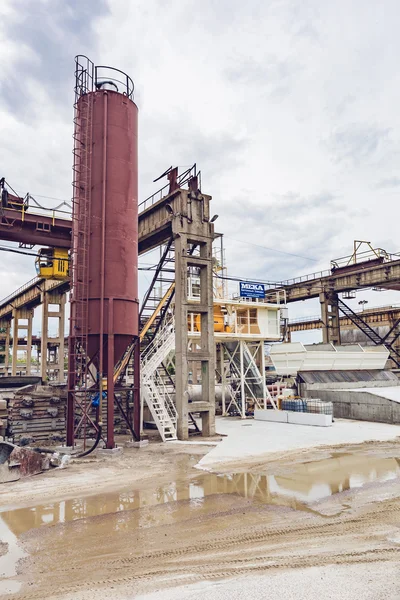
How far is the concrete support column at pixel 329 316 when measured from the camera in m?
43.0

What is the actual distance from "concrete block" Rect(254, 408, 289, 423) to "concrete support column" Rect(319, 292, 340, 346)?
1781cm

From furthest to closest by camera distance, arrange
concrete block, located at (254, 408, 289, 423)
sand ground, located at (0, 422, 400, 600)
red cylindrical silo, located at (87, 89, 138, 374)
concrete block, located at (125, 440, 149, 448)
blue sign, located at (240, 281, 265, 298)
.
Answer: blue sign, located at (240, 281, 265, 298), concrete block, located at (254, 408, 289, 423), concrete block, located at (125, 440, 149, 448), red cylindrical silo, located at (87, 89, 138, 374), sand ground, located at (0, 422, 400, 600)

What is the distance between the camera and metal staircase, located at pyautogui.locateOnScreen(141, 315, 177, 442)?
19.7 metres

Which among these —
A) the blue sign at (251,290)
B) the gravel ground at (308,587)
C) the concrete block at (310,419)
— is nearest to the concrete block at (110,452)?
the gravel ground at (308,587)

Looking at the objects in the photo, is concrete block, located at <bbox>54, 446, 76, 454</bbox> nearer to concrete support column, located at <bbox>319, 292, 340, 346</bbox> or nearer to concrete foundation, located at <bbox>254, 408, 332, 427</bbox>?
concrete foundation, located at <bbox>254, 408, 332, 427</bbox>

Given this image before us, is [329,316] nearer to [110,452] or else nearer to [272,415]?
[272,415]

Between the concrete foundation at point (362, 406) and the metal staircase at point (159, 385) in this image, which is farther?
the concrete foundation at point (362, 406)

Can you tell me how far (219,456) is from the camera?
52.1ft

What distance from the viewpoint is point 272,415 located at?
2603cm

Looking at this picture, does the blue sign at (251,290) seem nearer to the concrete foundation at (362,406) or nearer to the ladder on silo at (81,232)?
the concrete foundation at (362,406)

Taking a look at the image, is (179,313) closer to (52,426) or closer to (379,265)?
(52,426)

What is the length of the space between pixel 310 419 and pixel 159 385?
799cm

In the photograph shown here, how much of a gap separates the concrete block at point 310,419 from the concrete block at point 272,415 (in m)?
0.42

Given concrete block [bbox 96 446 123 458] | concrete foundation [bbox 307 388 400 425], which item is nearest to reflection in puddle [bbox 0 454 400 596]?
concrete block [bbox 96 446 123 458]
